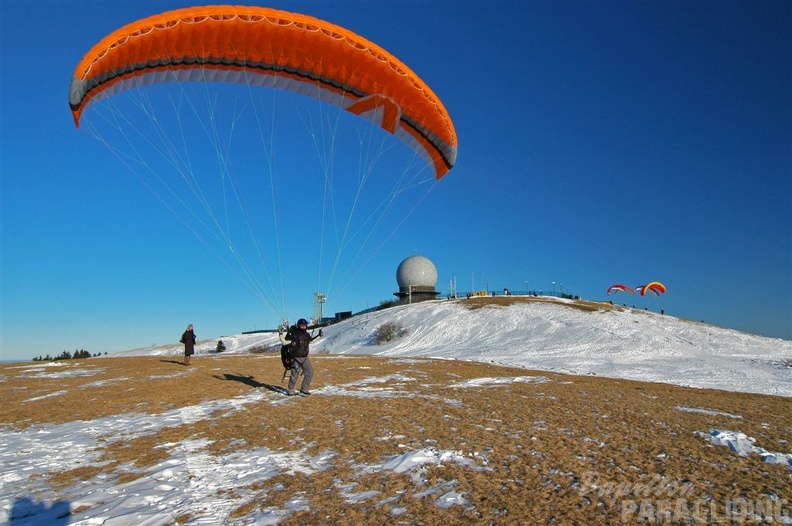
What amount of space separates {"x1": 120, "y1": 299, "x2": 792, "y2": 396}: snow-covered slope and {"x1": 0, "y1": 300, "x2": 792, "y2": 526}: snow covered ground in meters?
0.09

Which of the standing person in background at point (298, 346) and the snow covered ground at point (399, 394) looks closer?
the snow covered ground at point (399, 394)

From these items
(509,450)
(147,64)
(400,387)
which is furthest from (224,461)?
(147,64)

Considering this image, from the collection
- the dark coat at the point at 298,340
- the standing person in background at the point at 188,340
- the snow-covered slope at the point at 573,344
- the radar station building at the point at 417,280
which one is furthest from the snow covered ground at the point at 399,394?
the radar station building at the point at 417,280

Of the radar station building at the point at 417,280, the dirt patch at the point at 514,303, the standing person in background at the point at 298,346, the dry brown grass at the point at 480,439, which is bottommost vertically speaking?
the dry brown grass at the point at 480,439

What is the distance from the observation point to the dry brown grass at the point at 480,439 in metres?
4.64

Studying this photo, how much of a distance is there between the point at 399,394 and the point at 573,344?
21.1 m

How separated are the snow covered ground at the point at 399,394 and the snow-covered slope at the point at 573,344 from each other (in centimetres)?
9

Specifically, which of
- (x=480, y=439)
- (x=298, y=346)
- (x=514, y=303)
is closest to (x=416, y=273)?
(x=514, y=303)

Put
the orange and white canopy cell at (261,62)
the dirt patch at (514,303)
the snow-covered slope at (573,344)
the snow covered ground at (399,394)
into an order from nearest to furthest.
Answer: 1. the snow covered ground at (399,394)
2. the orange and white canopy cell at (261,62)
3. the snow-covered slope at (573,344)
4. the dirt patch at (514,303)

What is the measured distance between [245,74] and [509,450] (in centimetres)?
1314

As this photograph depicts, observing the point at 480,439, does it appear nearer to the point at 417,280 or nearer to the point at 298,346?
the point at 298,346

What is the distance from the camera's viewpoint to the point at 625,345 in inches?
1137

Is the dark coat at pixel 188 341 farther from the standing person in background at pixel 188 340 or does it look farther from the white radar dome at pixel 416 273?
the white radar dome at pixel 416 273

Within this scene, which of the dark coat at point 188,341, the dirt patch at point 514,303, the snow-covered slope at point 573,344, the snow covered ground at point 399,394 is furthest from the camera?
the dirt patch at point 514,303
